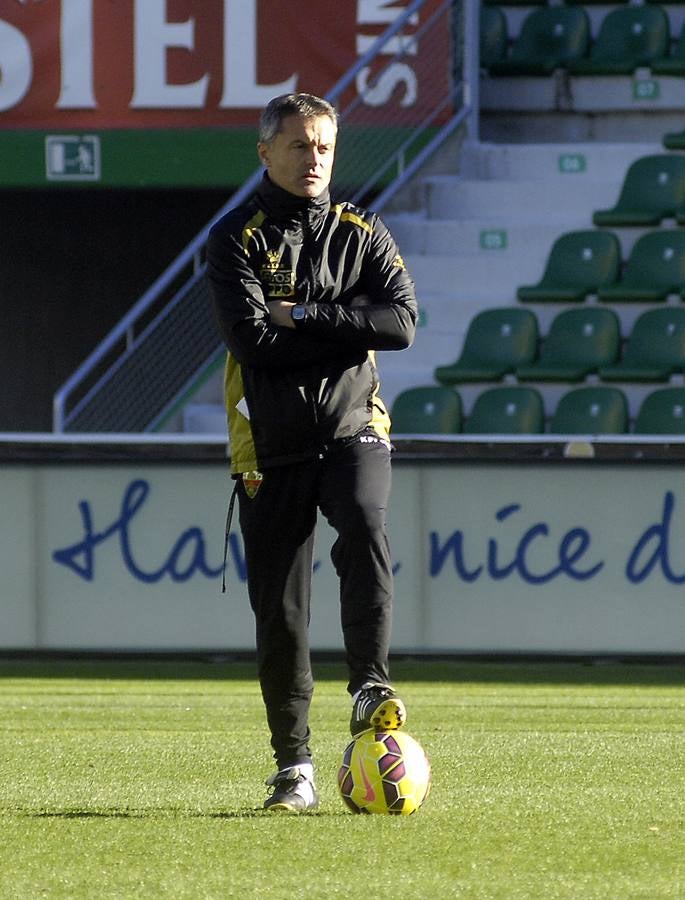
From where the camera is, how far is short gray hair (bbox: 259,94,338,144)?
4262 millimetres

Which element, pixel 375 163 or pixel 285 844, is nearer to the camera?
pixel 285 844

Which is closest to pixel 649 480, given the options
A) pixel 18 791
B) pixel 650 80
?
pixel 18 791

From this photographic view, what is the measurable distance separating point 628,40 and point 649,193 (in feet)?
5.34

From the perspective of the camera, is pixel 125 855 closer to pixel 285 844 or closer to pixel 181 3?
pixel 285 844

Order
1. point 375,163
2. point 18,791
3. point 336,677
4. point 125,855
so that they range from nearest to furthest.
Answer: point 125,855
point 18,791
point 336,677
point 375,163

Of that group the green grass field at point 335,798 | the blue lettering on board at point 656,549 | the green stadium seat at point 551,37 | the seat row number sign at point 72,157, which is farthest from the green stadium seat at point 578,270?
the green grass field at point 335,798

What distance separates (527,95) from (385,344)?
10653 millimetres

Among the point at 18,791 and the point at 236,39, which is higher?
the point at 236,39

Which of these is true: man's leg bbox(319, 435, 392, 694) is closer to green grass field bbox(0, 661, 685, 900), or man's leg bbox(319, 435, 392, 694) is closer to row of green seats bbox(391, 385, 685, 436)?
green grass field bbox(0, 661, 685, 900)

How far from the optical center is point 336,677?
8.60 m

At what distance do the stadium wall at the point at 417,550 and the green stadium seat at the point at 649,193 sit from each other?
188 inches

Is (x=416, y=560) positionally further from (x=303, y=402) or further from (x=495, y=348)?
(x=303, y=402)

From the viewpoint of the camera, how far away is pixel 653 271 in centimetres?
1301

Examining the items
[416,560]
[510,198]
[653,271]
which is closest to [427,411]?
[653,271]
